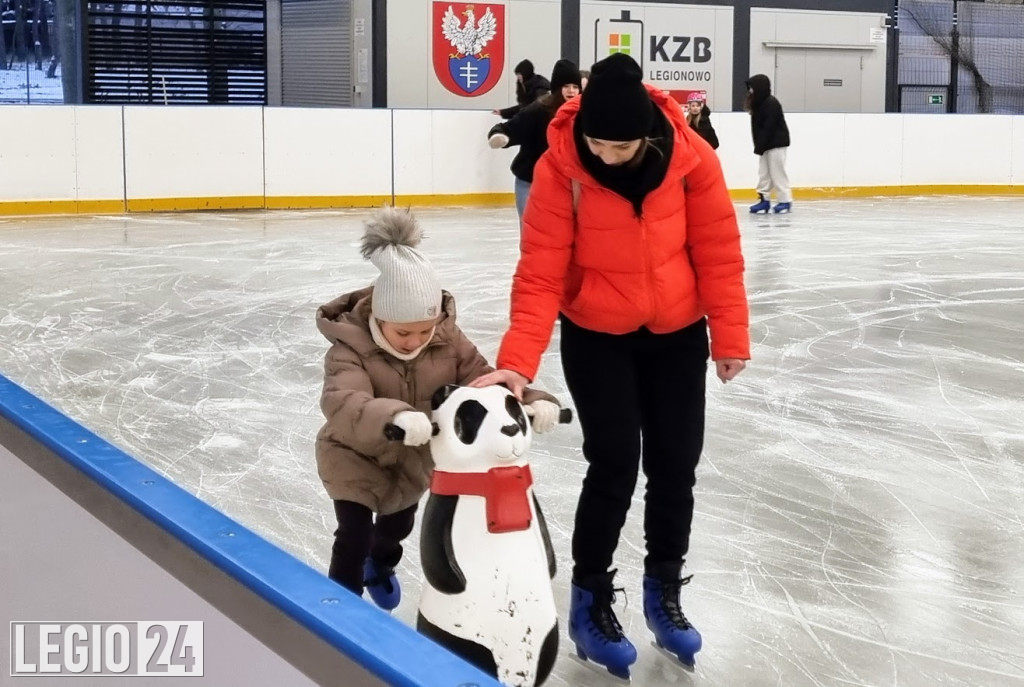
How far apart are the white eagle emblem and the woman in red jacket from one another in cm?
1358

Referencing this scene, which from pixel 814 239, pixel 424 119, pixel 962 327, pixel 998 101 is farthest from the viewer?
pixel 998 101

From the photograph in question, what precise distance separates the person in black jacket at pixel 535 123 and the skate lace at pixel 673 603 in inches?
147

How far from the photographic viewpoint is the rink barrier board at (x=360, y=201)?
12.0m

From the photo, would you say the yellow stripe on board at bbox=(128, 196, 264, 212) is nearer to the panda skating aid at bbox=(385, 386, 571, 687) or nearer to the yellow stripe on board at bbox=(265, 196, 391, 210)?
the yellow stripe on board at bbox=(265, 196, 391, 210)

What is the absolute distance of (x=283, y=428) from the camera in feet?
14.6

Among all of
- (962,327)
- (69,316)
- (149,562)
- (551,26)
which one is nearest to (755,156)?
(551,26)

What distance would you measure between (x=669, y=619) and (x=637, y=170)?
86cm

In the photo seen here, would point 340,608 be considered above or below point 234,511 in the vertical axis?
above

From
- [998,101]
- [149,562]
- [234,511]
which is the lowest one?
[234,511]

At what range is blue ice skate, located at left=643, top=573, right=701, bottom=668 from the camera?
2590mm

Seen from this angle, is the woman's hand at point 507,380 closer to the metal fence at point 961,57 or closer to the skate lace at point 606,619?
the skate lace at point 606,619

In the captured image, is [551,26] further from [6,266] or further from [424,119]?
[6,266]

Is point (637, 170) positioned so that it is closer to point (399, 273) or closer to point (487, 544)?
point (399, 273)

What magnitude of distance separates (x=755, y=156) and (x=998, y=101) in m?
4.55
